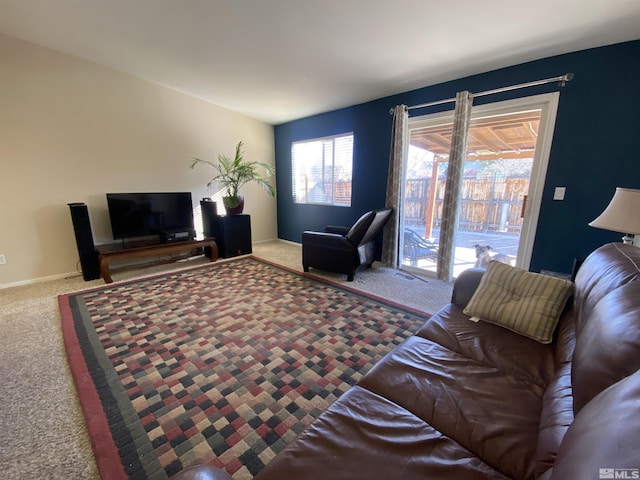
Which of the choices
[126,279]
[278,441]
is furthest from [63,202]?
[278,441]

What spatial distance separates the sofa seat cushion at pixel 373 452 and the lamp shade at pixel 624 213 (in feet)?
6.08

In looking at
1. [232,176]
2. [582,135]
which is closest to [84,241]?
[232,176]

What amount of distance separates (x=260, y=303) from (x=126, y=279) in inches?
79.1

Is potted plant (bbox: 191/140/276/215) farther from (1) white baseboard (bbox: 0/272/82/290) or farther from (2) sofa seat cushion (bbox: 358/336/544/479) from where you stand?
(2) sofa seat cushion (bbox: 358/336/544/479)

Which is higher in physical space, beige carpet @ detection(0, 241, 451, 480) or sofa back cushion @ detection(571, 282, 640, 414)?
sofa back cushion @ detection(571, 282, 640, 414)

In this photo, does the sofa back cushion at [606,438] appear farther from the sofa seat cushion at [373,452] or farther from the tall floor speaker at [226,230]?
the tall floor speaker at [226,230]

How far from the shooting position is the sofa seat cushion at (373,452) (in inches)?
29.6

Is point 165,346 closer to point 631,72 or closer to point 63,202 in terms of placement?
point 63,202

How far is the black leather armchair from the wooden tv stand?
5.40ft

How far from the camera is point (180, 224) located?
407 cm

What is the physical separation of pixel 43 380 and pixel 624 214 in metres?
3.84

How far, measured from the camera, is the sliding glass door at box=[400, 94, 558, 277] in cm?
270

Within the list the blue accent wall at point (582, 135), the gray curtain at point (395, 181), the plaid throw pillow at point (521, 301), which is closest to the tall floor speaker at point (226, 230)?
the gray curtain at point (395, 181)

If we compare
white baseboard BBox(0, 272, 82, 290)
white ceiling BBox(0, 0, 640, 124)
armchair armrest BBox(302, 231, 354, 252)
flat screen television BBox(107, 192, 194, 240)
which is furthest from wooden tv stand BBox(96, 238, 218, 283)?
white ceiling BBox(0, 0, 640, 124)
